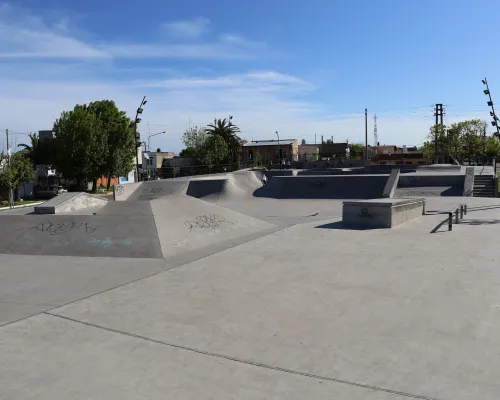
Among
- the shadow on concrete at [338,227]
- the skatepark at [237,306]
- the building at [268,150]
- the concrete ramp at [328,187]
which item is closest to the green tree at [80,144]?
the concrete ramp at [328,187]

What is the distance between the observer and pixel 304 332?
219 inches

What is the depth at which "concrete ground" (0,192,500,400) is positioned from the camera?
4227 mm

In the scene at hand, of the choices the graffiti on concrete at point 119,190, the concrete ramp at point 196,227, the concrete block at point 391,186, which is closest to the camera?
the concrete ramp at point 196,227

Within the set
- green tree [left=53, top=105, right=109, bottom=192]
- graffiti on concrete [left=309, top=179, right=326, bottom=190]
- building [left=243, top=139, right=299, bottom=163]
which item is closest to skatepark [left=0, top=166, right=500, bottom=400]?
graffiti on concrete [left=309, top=179, right=326, bottom=190]

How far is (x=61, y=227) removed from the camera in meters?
11.8

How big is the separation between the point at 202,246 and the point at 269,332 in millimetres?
6263

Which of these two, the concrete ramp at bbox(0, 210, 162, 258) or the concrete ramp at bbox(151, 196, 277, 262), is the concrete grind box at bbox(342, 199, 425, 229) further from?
the concrete ramp at bbox(0, 210, 162, 258)

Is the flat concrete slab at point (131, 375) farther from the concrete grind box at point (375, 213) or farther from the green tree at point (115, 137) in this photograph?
the green tree at point (115, 137)

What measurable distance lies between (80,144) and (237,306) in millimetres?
36957

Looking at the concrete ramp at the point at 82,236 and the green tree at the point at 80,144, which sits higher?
the green tree at the point at 80,144

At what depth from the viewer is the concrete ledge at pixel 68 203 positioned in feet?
42.8

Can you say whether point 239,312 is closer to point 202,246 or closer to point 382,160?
point 202,246

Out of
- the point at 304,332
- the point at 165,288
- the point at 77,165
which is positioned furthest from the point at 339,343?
the point at 77,165

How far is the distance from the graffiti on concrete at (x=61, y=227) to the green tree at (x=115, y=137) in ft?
103
